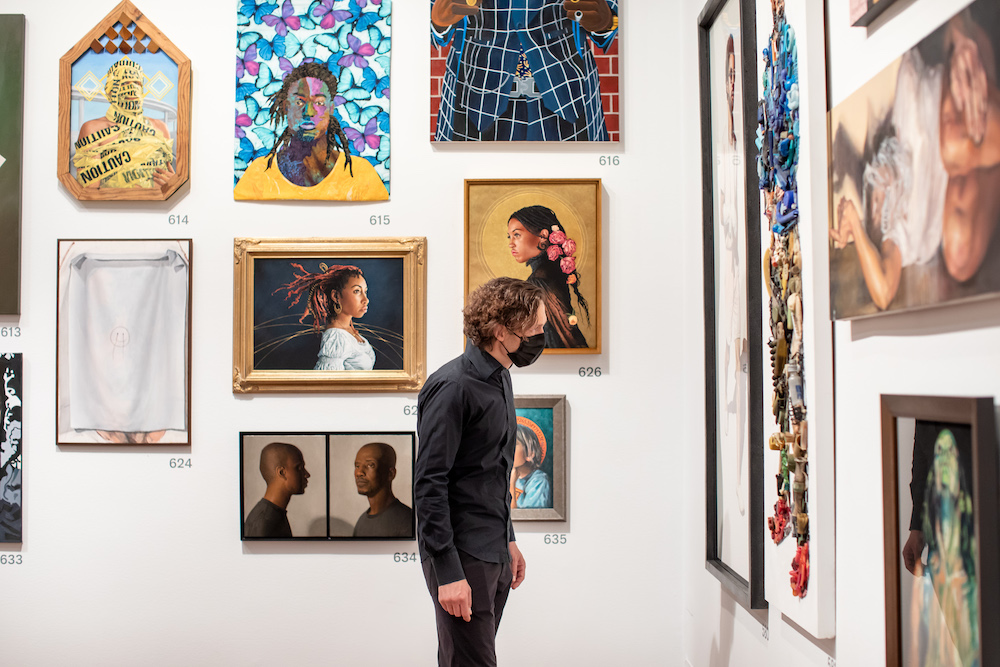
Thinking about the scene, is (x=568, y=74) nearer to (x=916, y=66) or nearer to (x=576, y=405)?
(x=576, y=405)

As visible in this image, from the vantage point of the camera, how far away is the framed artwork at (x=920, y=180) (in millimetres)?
1211

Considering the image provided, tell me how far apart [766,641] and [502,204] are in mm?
1871

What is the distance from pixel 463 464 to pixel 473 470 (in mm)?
34

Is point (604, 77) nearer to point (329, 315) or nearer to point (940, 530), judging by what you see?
point (329, 315)

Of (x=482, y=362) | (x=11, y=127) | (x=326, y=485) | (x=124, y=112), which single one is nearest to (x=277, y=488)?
(x=326, y=485)

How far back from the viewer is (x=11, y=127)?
3367mm

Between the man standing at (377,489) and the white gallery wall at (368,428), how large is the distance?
0.30 ft

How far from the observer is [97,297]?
3326 millimetres

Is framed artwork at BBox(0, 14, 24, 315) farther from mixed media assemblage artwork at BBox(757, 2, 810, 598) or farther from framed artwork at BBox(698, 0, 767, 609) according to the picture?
mixed media assemblage artwork at BBox(757, 2, 810, 598)

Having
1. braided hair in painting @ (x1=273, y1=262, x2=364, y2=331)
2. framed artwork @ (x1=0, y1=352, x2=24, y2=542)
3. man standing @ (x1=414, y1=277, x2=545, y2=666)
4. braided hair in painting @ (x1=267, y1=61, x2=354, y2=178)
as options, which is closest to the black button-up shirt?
man standing @ (x1=414, y1=277, x2=545, y2=666)

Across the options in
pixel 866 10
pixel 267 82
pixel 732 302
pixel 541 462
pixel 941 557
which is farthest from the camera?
pixel 267 82

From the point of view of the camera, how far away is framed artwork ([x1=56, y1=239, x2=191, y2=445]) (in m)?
3.31

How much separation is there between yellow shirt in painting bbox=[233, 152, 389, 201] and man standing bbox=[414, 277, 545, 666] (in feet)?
4.06

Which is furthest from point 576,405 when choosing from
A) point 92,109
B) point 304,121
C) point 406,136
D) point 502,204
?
point 92,109
